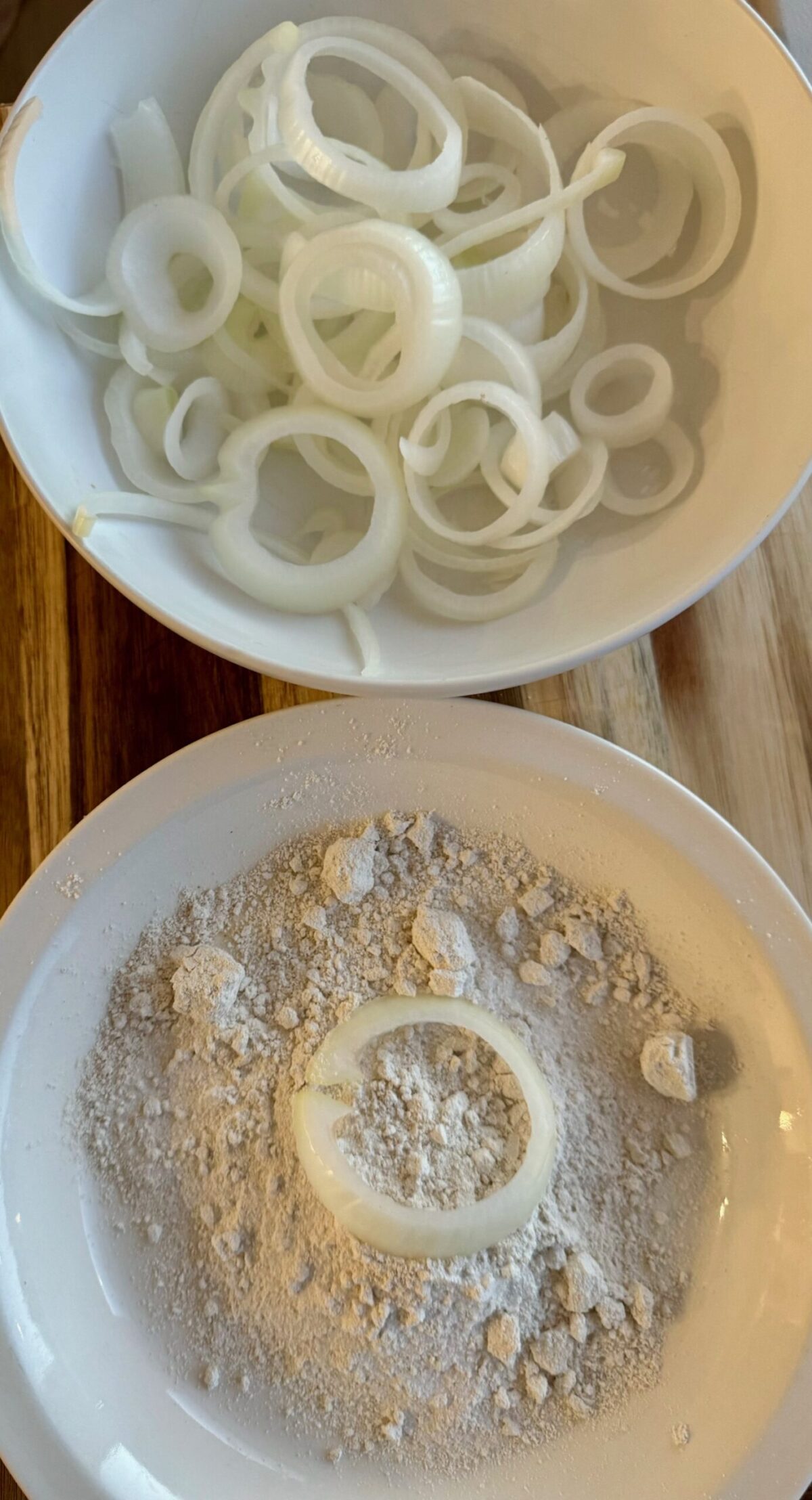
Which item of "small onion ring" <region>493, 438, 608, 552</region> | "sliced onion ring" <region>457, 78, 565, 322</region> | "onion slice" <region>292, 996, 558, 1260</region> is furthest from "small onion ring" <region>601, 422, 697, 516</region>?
"onion slice" <region>292, 996, 558, 1260</region>

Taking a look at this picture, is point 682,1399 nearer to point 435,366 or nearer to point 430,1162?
point 430,1162

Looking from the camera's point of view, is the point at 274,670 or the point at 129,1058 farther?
the point at 129,1058

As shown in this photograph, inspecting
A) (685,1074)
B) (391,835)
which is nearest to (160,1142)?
(391,835)

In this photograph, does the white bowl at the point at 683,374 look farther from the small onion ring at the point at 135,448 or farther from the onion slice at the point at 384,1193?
the onion slice at the point at 384,1193

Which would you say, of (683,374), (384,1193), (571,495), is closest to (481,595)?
(571,495)

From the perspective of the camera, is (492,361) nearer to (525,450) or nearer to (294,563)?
(525,450)

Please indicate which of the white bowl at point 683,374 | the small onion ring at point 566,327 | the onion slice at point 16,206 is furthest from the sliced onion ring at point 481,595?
the onion slice at point 16,206
